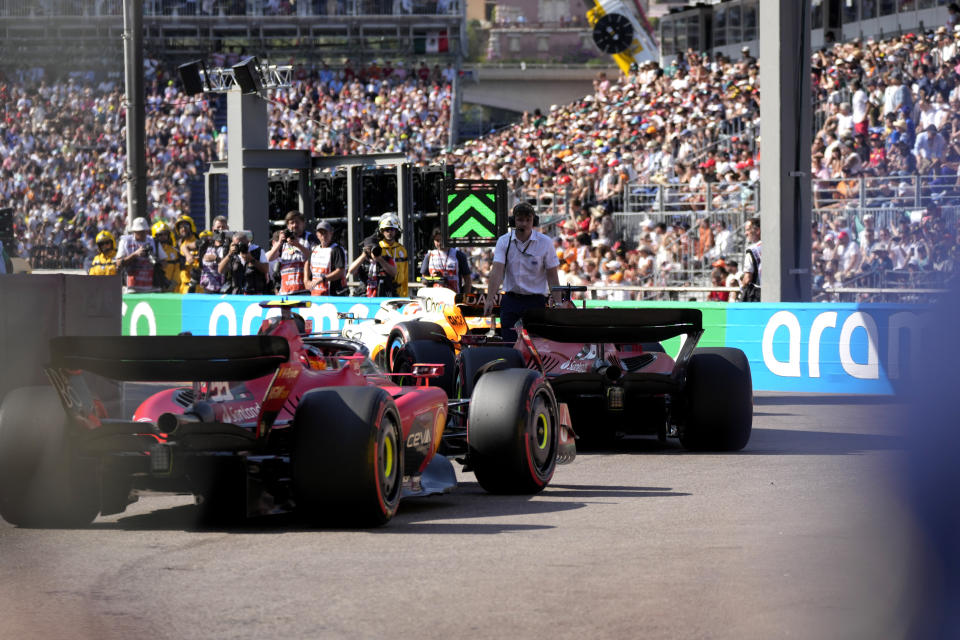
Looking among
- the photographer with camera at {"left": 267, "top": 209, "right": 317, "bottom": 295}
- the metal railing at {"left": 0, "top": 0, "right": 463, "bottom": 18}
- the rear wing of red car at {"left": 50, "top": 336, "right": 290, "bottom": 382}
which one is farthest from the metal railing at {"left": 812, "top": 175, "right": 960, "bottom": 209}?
the metal railing at {"left": 0, "top": 0, "right": 463, "bottom": 18}

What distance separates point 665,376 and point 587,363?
31.4 inches

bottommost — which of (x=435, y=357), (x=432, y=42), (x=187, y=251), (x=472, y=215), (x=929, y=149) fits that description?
(x=435, y=357)

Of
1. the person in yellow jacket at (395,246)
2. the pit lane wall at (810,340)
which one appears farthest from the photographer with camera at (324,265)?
the person in yellow jacket at (395,246)

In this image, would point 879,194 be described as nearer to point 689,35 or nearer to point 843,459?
point 843,459

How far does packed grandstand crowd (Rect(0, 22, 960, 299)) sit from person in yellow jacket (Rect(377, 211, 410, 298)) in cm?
306

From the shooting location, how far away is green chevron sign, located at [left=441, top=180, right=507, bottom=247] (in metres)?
19.9

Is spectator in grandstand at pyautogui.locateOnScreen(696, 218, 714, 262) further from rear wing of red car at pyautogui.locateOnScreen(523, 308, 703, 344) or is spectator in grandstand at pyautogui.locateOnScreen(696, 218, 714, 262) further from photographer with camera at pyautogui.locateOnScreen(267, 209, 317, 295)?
rear wing of red car at pyautogui.locateOnScreen(523, 308, 703, 344)

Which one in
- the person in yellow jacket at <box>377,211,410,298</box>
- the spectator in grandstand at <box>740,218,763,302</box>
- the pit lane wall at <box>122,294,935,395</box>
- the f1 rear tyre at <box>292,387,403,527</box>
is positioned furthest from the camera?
the spectator in grandstand at <box>740,218,763,302</box>

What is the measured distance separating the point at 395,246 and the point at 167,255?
545 centimetres

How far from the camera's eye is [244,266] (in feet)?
70.4

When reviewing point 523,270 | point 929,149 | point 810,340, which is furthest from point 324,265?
point 929,149

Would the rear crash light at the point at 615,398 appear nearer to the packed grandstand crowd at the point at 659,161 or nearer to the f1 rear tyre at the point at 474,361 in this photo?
the f1 rear tyre at the point at 474,361

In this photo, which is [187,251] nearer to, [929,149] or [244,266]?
[244,266]

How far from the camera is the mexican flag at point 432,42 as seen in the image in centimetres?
6681
